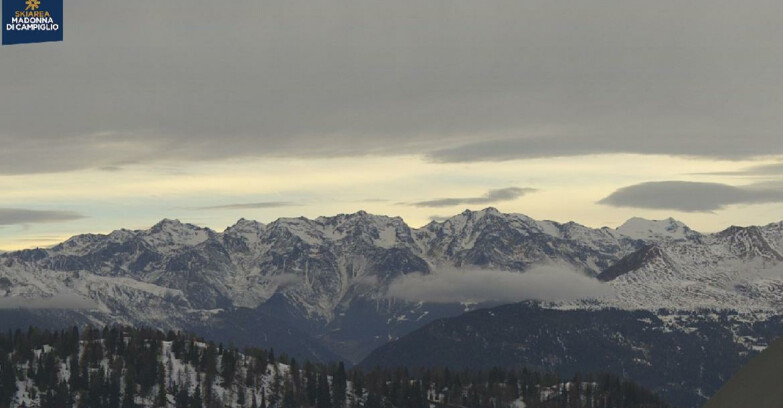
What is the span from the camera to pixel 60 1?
5714 inches

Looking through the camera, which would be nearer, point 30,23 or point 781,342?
point 781,342

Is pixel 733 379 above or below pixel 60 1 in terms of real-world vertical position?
below

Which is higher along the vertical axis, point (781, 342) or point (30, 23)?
point (30, 23)

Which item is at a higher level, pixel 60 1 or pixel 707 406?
pixel 60 1

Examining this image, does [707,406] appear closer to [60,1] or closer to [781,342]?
[781,342]

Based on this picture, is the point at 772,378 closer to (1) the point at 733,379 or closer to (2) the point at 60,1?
(1) the point at 733,379

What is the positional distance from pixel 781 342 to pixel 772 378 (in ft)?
2.66

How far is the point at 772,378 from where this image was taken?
75.7 ft

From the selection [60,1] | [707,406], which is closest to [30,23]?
[60,1]

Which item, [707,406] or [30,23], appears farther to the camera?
[30,23]

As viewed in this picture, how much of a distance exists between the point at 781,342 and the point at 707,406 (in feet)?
6.45

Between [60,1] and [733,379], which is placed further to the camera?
[60,1]

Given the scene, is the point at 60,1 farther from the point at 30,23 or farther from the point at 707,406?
the point at 707,406

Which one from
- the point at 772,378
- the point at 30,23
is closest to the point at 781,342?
the point at 772,378
